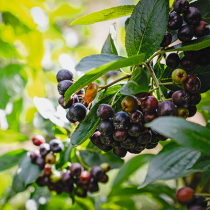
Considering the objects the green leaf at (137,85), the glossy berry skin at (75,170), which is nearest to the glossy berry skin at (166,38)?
the green leaf at (137,85)

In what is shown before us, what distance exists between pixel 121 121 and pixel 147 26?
0.79 feet

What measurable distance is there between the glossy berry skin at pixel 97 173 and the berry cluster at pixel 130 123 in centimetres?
37

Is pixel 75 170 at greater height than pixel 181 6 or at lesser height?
lesser

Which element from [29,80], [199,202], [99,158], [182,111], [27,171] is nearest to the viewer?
[182,111]

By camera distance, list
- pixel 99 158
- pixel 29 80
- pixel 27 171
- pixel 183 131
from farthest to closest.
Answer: pixel 29 80, pixel 99 158, pixel 27 171, pixel 183 131

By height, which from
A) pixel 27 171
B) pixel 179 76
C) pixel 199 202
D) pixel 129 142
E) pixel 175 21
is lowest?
pixel 199 202

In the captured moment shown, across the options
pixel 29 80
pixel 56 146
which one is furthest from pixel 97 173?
pixel 29 80

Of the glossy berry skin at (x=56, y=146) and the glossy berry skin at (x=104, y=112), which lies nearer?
the glossy berry skin at (x=104, y=112)

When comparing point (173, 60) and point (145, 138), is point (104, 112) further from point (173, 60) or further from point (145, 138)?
point (173, 60)

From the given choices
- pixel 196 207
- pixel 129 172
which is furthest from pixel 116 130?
pixel 129 172

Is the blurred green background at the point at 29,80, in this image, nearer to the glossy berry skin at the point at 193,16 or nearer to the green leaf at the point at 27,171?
the green leaf at the point at 27,171

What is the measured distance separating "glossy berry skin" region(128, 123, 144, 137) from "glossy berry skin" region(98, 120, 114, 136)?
0.05 meters

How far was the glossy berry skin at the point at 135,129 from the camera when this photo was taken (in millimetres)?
521

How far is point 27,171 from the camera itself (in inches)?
34.8
